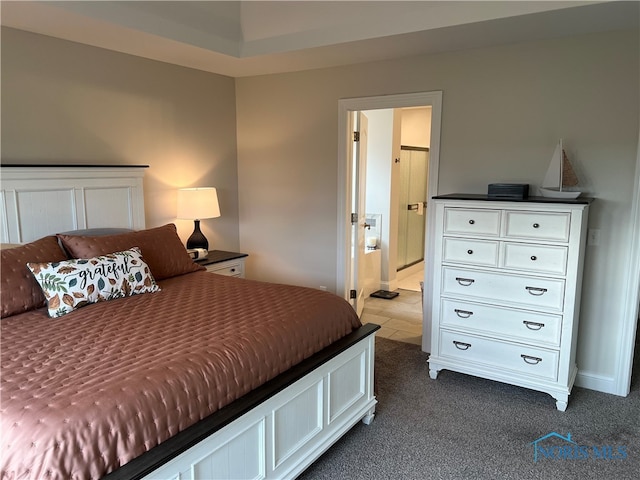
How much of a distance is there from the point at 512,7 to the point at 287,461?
263 centimetres

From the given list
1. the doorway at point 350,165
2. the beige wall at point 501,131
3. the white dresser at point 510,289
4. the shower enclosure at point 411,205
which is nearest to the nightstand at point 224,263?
the beige wall at point 501,131

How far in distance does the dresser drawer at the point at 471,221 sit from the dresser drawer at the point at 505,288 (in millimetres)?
267

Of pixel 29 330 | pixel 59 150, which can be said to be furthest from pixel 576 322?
pixel 59 150

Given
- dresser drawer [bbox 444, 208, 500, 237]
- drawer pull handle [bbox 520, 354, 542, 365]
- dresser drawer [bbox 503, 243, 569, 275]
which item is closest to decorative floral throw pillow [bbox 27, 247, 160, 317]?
dresser drawer [bbox 444, 208, 500, 237]

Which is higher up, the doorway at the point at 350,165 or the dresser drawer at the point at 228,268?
the doorway at the point at 350,165

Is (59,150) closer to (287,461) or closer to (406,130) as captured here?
(287,461)

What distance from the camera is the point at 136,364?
5.76 feet

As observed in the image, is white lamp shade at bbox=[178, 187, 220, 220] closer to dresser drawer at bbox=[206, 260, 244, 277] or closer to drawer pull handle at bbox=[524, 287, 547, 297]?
dresser drawer at bbox=[206, 260, 244, 277]

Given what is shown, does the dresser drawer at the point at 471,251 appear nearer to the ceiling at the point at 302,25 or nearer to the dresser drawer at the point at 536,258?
the dresser drawer at the point at 536,258

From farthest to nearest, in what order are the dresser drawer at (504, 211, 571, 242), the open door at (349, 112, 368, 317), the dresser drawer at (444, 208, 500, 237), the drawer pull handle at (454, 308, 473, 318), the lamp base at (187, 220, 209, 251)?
the open door at (349, 112, 368, 317)
the lamp base at (187, 220, 209, 251)
the drawer pull handle at (454, 308, 473, 318)
the dresser drawer at (444, 208, 500, 237)
the dresser drawer at (504, 211, 571, 242)

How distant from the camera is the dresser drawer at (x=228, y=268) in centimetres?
381

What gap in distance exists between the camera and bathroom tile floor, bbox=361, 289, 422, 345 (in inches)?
165

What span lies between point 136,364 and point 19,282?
1.10m

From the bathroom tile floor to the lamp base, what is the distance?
5.56 ft
